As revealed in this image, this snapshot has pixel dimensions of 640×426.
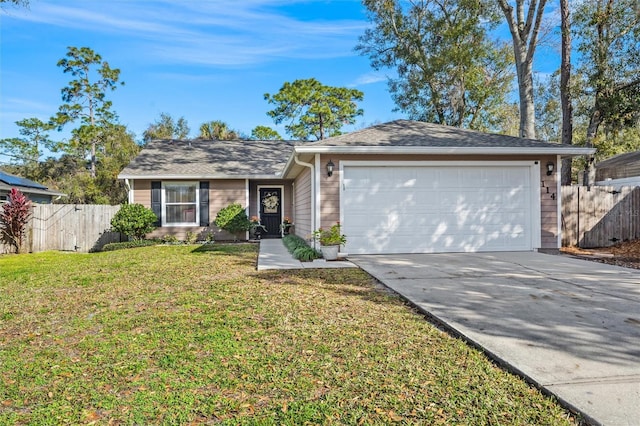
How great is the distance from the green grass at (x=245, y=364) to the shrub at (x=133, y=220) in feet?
22.8

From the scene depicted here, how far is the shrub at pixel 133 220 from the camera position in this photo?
1183 centimetres

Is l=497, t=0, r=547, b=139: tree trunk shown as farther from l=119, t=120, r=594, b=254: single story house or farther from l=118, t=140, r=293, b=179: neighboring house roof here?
l=118, t=140, r=293, b=179: neighboring house roof

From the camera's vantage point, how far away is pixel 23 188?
14.7m

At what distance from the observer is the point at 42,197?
17.4 metres

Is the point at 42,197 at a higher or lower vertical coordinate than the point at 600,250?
higher

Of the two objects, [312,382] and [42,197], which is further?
[42,197]

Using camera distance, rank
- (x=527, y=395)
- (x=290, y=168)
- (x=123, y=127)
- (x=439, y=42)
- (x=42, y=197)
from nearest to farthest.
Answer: (x=527, y=395) < (x=290, y=168) < (x=42, y=197) < (x=439, y=42) < (x=123, y=127)

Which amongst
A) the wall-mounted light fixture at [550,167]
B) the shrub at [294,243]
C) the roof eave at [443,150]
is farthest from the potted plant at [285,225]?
the wall-mounted light fixture at [550,167]

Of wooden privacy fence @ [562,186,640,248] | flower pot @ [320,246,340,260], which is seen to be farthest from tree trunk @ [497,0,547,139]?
flower pot @ [320,246,340,260]

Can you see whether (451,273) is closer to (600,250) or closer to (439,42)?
(600,250)

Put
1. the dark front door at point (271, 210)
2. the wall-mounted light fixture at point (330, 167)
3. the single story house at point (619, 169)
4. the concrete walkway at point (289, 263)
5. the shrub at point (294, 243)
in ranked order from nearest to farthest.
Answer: the concrete walkway at point (289, 263)
the wall-mounted light fixture at point (330, 167)
the shrub at point (294, 243)
the dark front door at point (271, 210)
the single story house at point (619, 169)

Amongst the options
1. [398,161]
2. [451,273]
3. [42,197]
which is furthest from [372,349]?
[42,197]

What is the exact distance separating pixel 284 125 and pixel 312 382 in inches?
999

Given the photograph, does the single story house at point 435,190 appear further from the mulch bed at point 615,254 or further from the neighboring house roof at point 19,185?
the neighboring house roof at point 19,185
